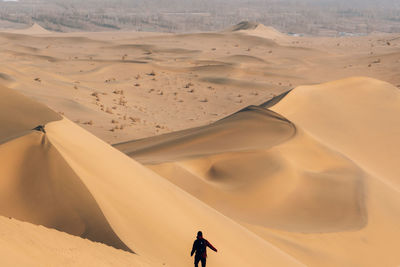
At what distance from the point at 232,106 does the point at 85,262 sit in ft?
65.9

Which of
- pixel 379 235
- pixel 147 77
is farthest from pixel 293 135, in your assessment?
pixel 147 77

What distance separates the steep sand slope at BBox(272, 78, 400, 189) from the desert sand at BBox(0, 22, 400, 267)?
0.07 m

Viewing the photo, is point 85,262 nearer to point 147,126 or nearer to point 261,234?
point 261,234

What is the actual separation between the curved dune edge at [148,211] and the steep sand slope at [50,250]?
0.35 m

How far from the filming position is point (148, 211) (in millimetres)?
6629

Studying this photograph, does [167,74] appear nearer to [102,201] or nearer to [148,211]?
[148,211]

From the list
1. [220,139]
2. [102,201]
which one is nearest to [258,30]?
[220,139]

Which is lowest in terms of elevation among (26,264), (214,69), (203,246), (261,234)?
(214,69)

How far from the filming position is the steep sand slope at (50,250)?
450 cm

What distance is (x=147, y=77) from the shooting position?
29.8m

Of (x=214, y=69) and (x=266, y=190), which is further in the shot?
(x=214, y=69)

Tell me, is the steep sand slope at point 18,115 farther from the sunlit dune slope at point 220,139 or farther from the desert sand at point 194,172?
the sunlit dune slope at point 220,139

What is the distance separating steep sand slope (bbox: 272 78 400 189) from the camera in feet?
48.8

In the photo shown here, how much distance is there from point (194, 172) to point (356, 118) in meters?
7.65
